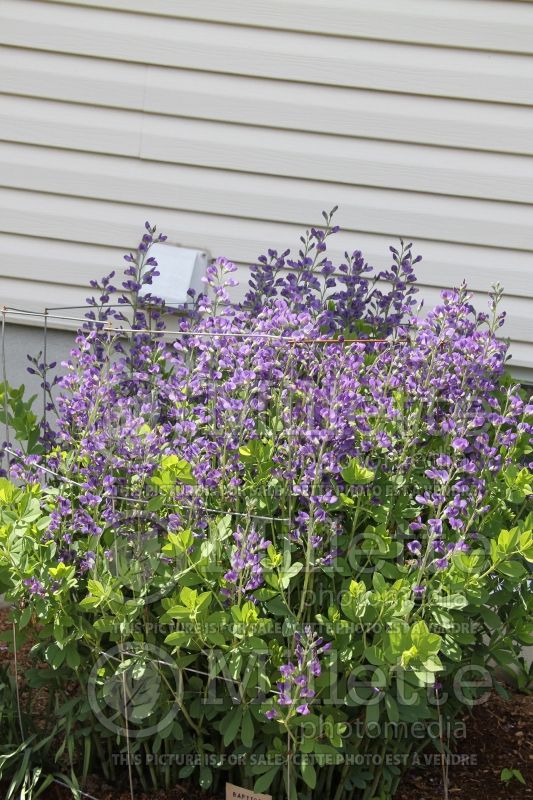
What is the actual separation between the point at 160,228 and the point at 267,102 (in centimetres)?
69

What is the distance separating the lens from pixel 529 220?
4145mm

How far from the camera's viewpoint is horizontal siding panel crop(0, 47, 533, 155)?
13.4 ft

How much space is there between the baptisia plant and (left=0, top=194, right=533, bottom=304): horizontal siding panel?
144 centimetres

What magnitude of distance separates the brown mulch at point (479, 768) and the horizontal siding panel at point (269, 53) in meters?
2.41

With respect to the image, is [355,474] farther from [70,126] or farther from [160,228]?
[70,126]

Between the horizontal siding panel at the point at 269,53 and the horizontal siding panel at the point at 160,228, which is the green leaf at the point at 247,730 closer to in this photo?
the horizontal siding panel at the point at 160,228

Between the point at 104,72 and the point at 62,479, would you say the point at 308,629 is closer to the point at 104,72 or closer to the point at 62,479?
the point at 62,479

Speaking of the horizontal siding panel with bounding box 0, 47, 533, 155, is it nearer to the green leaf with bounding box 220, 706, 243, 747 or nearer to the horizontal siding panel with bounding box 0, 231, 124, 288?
the horizontal siding panel with bounding box 0, 231, 124, 288

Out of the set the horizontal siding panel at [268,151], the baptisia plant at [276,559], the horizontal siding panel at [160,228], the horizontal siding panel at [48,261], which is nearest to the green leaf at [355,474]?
the baptisia plant at [276,559]

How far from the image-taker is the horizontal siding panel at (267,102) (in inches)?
161

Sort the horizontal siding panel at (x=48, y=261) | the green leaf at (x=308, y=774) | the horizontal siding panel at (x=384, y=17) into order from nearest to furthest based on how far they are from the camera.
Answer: the green leaf at (x=308, y=774) → the horizontal siding panel at (x=384, y=17) → the horizontal siding panel at (x=48, y=261)

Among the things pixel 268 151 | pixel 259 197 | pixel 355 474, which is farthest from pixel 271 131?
pixel 355 474

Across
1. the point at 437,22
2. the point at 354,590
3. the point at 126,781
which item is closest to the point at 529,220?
the point at 437,22

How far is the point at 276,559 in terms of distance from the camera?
2.34m
